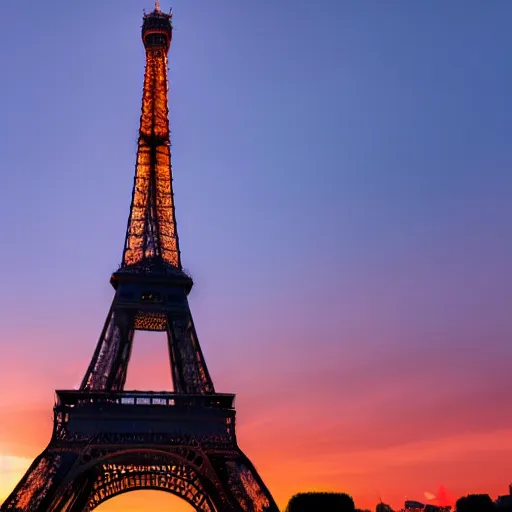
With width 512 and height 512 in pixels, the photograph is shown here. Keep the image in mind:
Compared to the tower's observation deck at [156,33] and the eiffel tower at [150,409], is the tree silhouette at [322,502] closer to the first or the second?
the eiffel tower at [150,409]

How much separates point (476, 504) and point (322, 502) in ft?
50.3

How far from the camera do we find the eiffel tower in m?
54.0

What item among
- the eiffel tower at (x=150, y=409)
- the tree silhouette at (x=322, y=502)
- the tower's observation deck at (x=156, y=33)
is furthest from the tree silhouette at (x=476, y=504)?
the tower's observation deck at (x=156, y=33)

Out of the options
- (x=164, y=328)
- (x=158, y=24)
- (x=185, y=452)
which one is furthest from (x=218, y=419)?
(x=158, y=24)

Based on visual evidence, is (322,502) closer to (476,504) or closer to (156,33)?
(476,504)

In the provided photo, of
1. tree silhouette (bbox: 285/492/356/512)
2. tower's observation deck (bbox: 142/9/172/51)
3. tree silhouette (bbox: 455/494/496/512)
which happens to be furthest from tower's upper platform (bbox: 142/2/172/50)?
tree silhouette (bbox: 455/494/496/512)

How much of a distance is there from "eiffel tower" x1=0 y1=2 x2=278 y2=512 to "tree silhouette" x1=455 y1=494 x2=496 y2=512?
19.8 m

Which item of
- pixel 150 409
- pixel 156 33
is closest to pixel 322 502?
pixel 150 409

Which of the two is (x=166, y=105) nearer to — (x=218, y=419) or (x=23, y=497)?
(x=218, y=419)

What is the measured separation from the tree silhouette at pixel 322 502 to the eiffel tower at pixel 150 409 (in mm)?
3925

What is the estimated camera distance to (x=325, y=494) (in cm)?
5622

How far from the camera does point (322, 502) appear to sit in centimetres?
5550

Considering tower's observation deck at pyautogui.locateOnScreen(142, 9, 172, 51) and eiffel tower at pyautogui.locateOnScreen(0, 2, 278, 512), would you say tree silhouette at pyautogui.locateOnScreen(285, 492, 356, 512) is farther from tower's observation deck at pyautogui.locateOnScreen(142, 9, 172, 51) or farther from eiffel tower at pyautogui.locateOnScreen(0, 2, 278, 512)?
tower's observation deck at pyautogui.locateOnScreen(142, 9, 172, 51)

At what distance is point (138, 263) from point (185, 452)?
19536 millimetres
